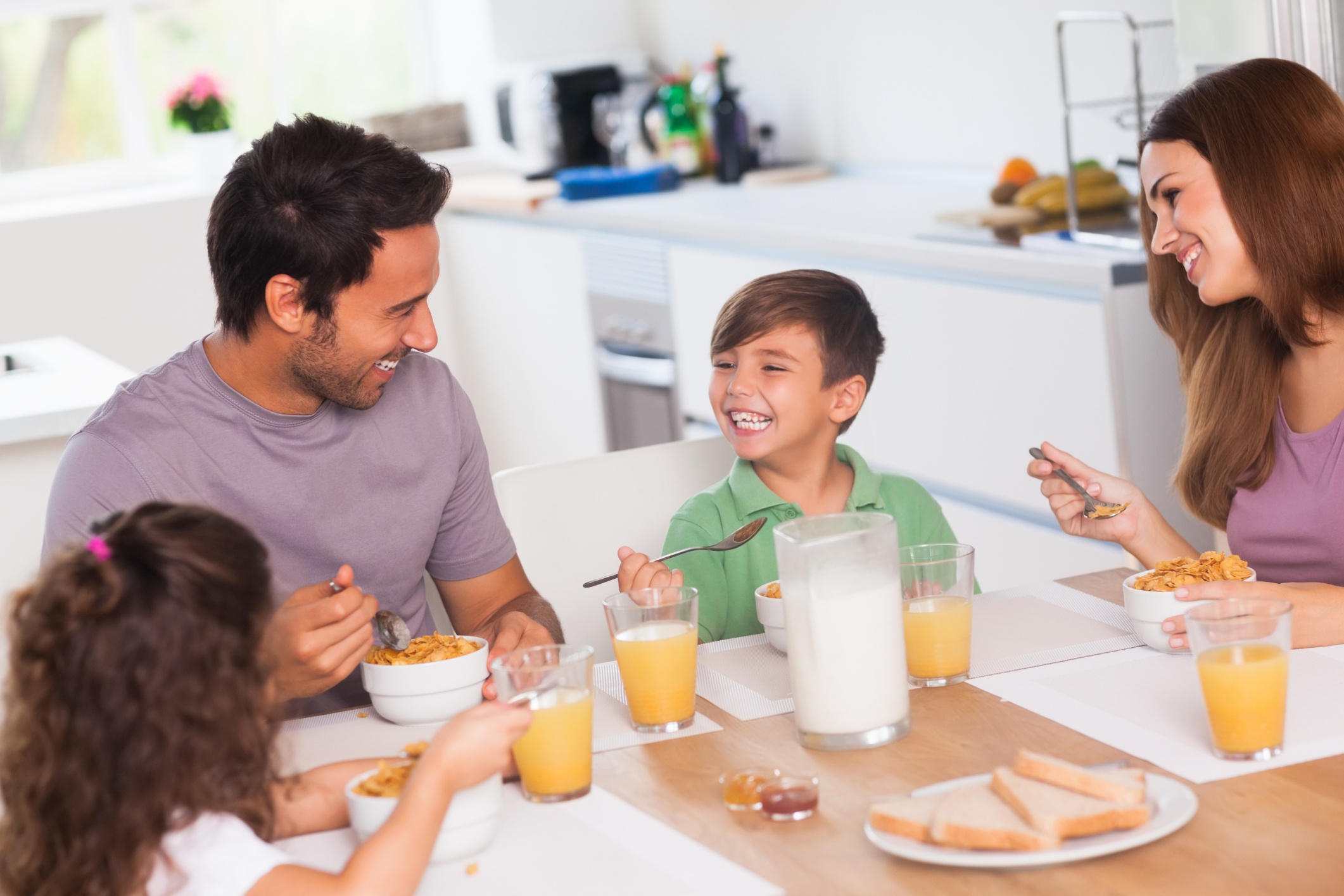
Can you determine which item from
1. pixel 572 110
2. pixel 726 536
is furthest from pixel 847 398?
pixel 572 110

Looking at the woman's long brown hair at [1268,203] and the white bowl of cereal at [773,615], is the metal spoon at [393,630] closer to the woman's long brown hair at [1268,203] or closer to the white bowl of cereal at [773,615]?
the white bowl of cereal at [773,615]

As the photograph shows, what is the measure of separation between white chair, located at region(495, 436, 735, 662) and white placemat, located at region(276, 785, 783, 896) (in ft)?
2.51

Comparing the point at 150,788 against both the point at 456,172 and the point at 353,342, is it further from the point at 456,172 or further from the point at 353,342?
the point at 456,172

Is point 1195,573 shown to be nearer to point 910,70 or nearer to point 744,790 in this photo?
point 744,790

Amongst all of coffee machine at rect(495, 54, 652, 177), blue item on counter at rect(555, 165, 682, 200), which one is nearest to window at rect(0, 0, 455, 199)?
coffee machine at rect(495, 54, 652, 177)

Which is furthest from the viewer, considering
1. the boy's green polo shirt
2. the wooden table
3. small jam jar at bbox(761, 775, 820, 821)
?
the boy's green polo shirt

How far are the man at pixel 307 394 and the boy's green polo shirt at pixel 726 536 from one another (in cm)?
18

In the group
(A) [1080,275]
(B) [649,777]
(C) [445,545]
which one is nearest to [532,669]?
(B) [649,777]

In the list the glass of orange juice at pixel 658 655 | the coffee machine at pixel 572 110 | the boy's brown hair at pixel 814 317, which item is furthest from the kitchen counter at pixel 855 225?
the glass of orange juice at pixel 658 655

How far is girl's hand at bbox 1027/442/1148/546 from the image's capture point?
154cm

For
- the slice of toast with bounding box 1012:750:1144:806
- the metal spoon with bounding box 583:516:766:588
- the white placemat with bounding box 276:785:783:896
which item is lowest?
the white placemat with bounding box 276:785:783:896

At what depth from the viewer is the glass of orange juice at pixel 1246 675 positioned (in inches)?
40.9

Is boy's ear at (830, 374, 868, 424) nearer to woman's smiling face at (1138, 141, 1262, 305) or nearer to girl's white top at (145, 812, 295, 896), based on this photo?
woman's smiling face at (1138, 141, 1262, 305)

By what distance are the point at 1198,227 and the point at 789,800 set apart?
0.90 metres
